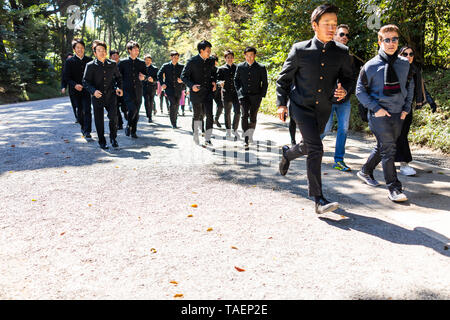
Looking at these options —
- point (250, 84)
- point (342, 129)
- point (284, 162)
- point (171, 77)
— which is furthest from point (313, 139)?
point (171, 77)

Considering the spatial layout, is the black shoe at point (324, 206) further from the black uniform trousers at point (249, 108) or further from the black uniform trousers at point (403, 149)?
the black uniform trousers at point (249, 108)

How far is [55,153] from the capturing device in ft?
26.1

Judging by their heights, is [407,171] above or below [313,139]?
below

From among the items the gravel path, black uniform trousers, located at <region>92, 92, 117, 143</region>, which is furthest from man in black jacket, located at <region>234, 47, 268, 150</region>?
black uniform trousers, located at <region>92, 92, 117, 143</region>

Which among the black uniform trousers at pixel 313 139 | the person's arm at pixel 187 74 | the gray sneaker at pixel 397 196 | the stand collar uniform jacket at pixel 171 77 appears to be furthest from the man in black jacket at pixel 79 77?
the gray sneaker at pixel 397 196

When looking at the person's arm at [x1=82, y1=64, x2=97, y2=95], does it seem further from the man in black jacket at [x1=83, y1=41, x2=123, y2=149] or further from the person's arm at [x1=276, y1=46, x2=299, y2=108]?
the person's arm at [x1=276, y1=46, x2=299, y2=108]

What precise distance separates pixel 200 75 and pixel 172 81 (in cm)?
295

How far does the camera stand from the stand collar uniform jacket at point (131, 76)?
10.0 metres

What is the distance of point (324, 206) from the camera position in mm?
4281

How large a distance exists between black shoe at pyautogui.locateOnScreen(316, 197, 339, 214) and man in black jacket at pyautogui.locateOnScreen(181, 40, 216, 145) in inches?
197

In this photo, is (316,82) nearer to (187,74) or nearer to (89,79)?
(187,74)

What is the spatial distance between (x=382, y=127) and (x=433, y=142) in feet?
13.7

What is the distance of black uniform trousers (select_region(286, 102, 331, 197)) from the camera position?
4445mm

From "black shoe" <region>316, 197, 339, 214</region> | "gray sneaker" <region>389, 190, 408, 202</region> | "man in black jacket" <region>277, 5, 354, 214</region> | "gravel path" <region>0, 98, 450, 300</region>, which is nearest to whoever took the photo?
"gravel path" <region>0, 98, 450, 300</region>
